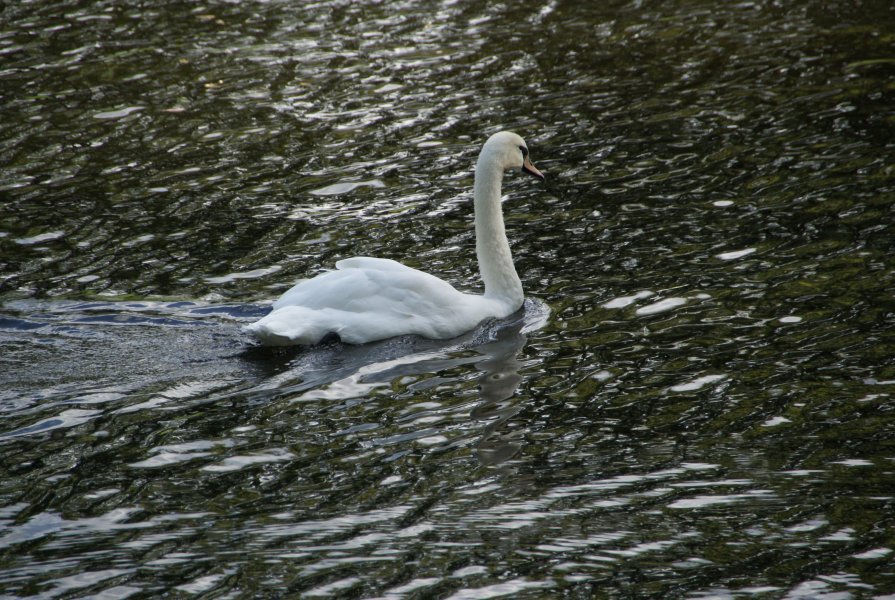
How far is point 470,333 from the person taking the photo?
9.54 metres

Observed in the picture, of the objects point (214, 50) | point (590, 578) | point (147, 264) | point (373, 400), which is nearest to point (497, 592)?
point (590, 578)

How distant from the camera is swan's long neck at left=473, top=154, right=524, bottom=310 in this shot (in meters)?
9.88

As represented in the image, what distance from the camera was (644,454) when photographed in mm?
7008

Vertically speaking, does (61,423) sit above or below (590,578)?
above

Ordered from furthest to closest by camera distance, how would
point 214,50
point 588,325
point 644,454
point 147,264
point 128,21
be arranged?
point 128,21, point 214,50, point 147,264, point 588,325, point 644,454

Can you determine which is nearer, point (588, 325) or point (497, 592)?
point (497, 592)

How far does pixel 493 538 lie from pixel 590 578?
0.60 m

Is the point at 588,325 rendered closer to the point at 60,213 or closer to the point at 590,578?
the point at 590,578

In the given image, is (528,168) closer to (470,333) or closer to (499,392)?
(470,333)

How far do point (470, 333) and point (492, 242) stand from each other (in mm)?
897

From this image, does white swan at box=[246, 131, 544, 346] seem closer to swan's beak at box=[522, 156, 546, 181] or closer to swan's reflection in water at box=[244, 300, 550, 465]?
swan's reflection in water at box=[244, 300, 550, 465]

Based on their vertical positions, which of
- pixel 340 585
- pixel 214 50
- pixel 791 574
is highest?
pixel 214 50

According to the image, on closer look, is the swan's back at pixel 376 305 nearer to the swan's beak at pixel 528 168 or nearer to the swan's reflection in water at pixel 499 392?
the swan's reflection in water at pixel 499 392

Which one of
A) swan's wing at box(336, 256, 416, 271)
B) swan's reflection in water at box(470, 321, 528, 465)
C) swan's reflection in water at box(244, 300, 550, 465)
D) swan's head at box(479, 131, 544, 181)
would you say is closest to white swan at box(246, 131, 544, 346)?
swan's wing at box(336, 256, 416, 271)
